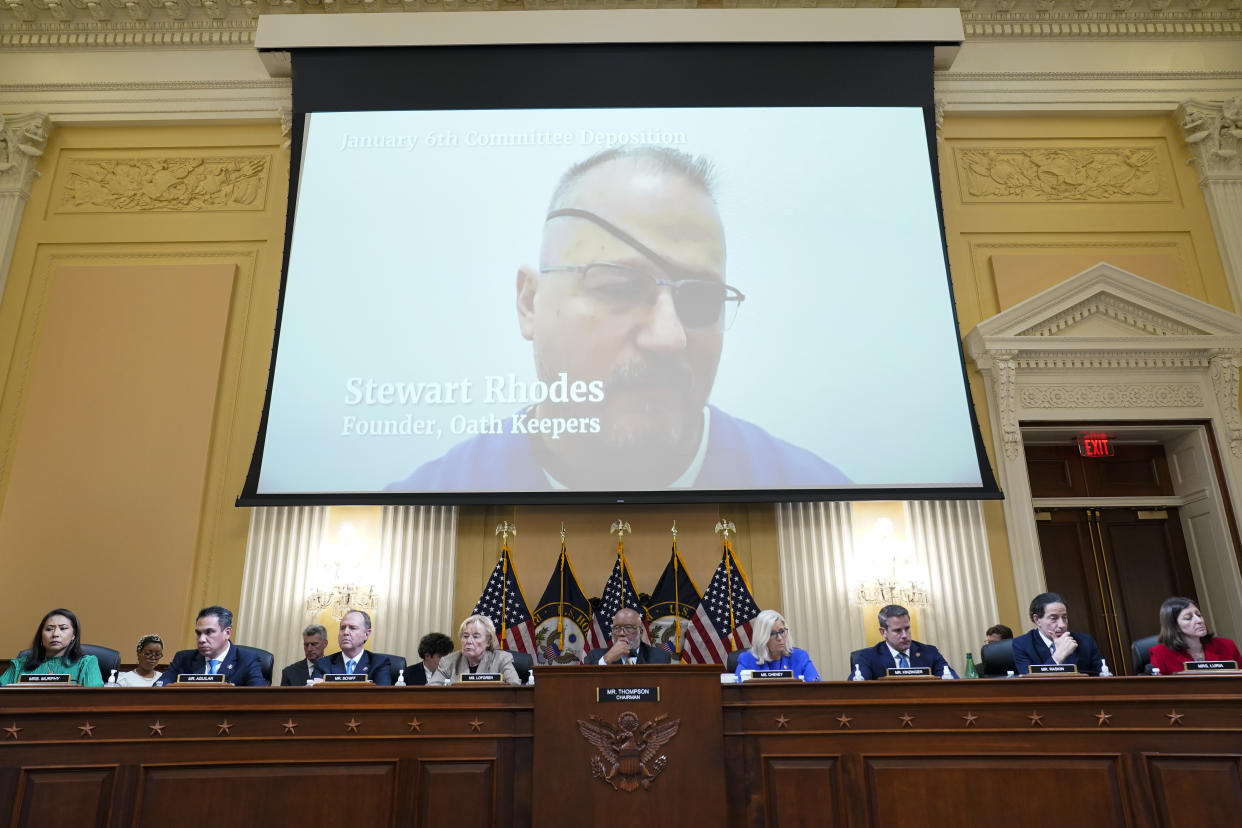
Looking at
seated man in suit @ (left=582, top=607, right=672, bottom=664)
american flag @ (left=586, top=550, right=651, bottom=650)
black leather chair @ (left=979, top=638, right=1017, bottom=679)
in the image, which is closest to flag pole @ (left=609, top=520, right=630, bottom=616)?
american flag @ (left=586, top=550, right=651, bottom=650)

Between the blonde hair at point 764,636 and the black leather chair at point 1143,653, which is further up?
the blonde hair at point 764,636

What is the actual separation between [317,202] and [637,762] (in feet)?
16.8

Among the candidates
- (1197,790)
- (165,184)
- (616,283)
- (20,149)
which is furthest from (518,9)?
(1197,790)

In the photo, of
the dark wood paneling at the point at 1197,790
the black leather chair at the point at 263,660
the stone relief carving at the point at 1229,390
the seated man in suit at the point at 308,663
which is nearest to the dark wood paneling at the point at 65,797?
the black leather chair at the point at 263,660

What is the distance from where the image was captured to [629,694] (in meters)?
3.36

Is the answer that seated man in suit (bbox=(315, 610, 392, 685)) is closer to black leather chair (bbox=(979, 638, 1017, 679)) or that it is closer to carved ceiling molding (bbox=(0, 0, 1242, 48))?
black leather chair (bbox=(979, 638, 1017, 679))

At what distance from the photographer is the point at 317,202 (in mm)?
6727

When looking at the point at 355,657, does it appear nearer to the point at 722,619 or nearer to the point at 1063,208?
the point at 722,619

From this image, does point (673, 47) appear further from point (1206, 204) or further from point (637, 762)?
point (637, 762)

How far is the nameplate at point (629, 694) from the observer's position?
335 centimetres

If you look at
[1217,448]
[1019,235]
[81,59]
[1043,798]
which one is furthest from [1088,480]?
[81,59]

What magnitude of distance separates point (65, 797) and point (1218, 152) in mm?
8893

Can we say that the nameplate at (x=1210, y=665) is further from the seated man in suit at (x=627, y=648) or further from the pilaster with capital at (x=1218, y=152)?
the pilaster with capital at (x=1218, y=152)

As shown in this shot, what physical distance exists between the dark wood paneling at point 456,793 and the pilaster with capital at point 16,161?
622 centimetres
